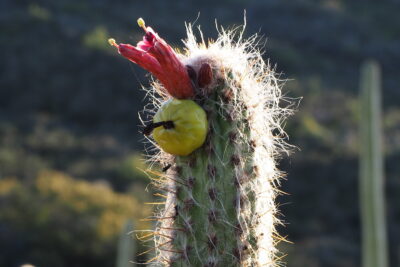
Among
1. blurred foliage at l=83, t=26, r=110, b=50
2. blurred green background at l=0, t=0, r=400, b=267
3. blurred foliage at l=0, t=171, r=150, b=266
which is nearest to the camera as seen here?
blurred foliage at l=0, t=171, r=150, b=266

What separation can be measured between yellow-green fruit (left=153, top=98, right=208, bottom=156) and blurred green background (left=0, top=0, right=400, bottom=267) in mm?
11556

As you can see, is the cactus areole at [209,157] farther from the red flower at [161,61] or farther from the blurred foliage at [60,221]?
the blurred foliage at [60,221]

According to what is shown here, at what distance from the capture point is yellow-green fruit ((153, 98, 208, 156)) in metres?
2.08

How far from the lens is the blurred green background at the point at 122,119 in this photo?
758 inches

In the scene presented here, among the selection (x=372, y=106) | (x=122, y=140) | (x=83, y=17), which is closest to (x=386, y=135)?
(x=122, y=140)

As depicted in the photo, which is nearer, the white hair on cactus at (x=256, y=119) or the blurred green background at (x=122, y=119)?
the white hair on cactus at (x=256, y=119)

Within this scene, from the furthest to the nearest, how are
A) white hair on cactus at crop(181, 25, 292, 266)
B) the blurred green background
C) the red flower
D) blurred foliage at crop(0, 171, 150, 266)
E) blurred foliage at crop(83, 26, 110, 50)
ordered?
blurred foliage at crop(83, 26, 110, 50)
the blurred green background
blurred foliage at crop(0, 171, 150, 266)
white hair on cactus at crop(181, 25, 292, 266)
the red flower

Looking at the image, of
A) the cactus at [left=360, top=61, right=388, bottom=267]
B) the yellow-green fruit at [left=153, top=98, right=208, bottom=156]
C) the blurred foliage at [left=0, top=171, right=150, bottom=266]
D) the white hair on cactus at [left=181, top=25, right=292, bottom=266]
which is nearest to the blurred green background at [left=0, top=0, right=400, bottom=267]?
the blurred foliage at [left=0, top=171, right=150, bottom=266]

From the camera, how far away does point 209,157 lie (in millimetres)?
2098

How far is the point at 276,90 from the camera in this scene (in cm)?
238

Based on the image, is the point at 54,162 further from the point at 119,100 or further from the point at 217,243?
the point at 217,243

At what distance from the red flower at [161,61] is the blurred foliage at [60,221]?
1559 cm

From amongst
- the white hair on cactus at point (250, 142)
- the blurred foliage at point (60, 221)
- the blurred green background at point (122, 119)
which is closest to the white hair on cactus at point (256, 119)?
the white hair on cactus at point (250, 142)

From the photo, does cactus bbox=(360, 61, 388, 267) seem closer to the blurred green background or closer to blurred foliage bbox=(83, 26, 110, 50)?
the blurred green background
